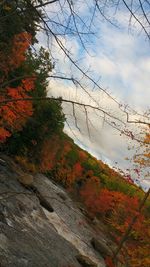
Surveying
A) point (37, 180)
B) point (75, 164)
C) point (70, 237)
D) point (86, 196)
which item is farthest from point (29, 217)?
point (75, 164)

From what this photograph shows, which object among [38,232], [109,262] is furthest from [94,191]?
[38,232]

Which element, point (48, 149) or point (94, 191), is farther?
point (94, 191)

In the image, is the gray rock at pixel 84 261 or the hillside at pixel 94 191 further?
the hillside at pixel 94 191

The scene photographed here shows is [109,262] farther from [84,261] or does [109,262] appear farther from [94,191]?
[94,191]

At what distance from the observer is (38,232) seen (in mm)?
18266

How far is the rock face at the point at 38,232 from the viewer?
1448 cm

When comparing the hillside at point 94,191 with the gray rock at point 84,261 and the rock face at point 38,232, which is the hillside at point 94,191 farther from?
the gray rock at point 84,261

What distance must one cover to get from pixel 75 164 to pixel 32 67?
1769 centimetres

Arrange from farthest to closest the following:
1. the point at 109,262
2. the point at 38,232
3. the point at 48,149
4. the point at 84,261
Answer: the point at 48,149, the point at 109,262, the point at 84,261, the point at 38,232

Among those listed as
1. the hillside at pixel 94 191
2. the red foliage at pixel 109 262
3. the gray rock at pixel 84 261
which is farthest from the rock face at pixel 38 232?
the hillside at pixel 94 191

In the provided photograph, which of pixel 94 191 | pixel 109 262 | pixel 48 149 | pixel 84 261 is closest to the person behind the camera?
pixel 84 261

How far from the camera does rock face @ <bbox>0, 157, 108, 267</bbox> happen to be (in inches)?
570

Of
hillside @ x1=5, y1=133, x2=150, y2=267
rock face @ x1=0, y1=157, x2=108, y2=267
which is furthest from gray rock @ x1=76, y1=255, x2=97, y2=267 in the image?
hillside @ x1=5, y1=133, x2=150, y2=267

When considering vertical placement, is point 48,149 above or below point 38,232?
above
